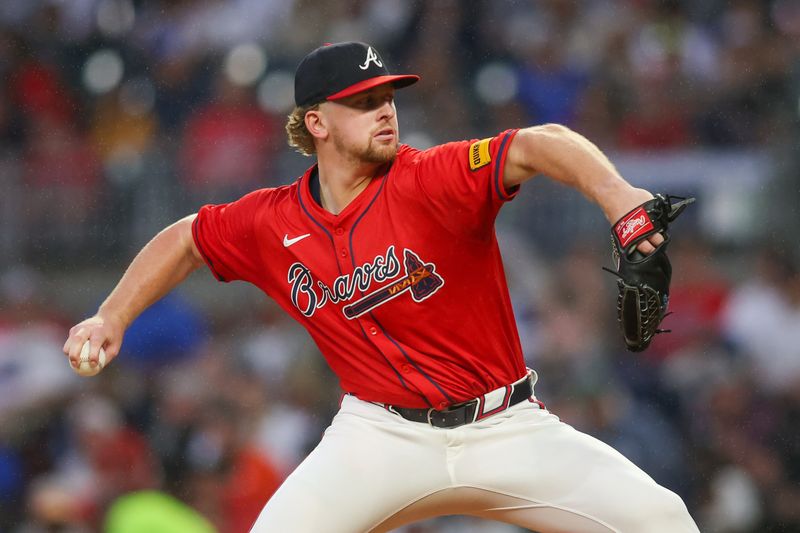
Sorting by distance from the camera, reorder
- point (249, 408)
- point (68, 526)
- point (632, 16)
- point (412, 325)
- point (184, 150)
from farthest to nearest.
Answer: point (632, 16), point (184, 150), point (249, 408), point (68, 526), point (412, 325)

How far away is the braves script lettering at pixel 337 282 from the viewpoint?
375 centimetres

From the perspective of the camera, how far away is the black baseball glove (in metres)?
3.05

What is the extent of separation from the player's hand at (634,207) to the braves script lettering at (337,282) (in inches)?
34.7

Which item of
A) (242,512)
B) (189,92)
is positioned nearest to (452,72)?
(189,92)

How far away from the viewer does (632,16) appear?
364 inches

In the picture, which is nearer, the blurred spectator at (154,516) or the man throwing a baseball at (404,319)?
the man throwing a baseball at (404,319)

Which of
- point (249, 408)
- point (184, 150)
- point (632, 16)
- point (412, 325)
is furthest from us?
point (632, 16)

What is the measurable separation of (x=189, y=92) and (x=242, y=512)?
12.9 feet

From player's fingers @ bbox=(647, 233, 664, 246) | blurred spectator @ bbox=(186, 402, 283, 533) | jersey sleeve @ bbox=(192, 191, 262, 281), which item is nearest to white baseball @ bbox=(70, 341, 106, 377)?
jersey sleeve @ bbox=(192, 191, 262, 281)

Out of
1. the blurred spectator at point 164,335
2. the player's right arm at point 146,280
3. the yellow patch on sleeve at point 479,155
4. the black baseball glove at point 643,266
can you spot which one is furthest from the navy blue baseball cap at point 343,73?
the blurred spectator at point 164,335

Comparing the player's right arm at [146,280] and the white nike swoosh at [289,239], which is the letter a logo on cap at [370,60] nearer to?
the white nike swoosh at [289,239]

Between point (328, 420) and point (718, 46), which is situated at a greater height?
point (718, 46)

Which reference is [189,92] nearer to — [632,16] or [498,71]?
[498,71]

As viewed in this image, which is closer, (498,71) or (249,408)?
(249,408)
